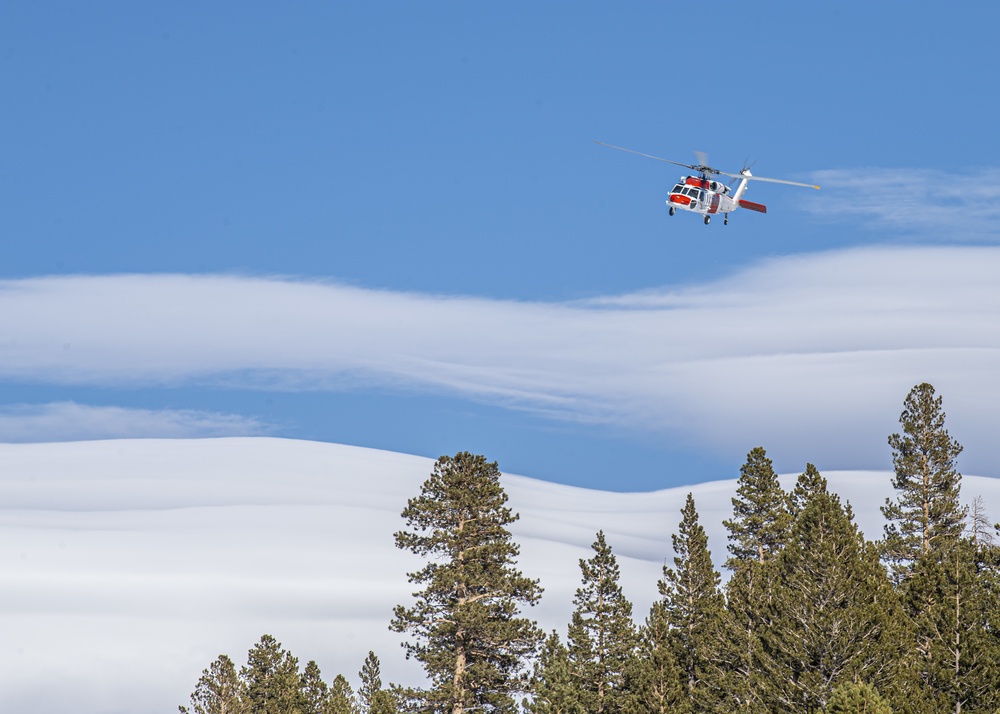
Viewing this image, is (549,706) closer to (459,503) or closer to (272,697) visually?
(459,503)

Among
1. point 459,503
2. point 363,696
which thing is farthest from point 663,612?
point 363,696

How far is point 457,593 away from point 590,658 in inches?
490

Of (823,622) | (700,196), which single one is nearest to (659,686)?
(823,622)

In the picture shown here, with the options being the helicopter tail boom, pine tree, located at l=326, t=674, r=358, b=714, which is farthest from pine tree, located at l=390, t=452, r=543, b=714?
the helicopter tail boom

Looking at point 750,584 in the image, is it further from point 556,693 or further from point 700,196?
point 700,196

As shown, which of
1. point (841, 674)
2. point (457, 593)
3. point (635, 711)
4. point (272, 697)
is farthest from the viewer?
point (272, 697)

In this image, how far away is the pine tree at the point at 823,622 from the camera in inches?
2336

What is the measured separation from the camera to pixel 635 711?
6512cm

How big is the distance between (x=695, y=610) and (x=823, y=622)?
1944 cm

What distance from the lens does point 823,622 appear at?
6000cm

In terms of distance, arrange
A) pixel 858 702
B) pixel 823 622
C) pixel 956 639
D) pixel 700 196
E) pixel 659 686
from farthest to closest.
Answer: pixel 700 196 < pixel 659 686 < pixel 956 639 < pixel 823 622 < pixel 858 702

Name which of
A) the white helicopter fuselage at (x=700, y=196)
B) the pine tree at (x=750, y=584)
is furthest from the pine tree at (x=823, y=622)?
the white helicopter fuselage at (x=700, y=196)

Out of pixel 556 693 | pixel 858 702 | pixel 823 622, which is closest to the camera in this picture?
pixel 858 702

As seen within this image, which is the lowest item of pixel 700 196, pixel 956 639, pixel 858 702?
pixel 858 702
